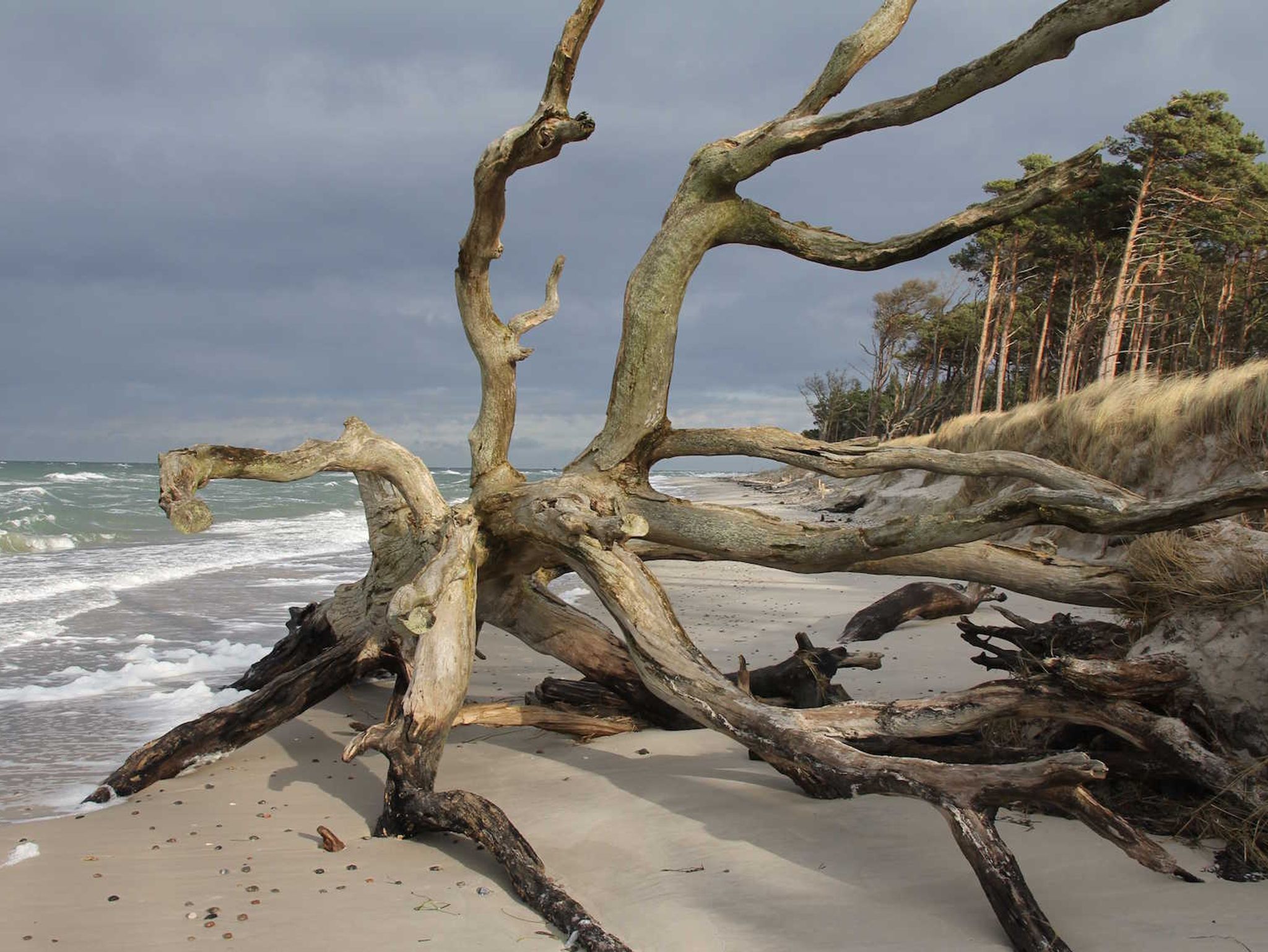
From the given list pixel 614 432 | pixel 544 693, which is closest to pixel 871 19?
pixel 614 432

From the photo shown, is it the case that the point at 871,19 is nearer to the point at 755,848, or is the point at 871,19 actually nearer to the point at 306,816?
the point at 755,848

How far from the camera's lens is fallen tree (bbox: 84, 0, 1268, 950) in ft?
11.4

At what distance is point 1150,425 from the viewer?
1072cm

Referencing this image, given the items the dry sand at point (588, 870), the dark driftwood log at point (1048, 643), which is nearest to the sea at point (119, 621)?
the dry sand at point (588, 870)

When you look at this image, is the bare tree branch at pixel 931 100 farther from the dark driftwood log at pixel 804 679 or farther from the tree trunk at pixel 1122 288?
the tree trunk at pixel 1122 288

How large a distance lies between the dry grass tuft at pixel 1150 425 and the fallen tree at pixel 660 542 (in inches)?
243

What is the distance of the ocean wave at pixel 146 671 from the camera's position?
22.7 ft

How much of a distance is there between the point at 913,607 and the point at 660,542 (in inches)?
149

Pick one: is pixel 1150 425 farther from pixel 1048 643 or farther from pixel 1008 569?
pixel 1048 643

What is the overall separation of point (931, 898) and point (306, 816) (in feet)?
9.71

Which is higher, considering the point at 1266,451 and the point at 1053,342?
the point at 1053,342

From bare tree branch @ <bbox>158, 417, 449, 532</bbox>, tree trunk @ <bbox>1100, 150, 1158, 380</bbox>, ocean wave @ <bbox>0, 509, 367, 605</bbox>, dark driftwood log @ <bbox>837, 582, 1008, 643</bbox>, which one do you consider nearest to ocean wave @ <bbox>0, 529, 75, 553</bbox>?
ocean wave @ <bbox>0, 509, 367, 605</bbox>

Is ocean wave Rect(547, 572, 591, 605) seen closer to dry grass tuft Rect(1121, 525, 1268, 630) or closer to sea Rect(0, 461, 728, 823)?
sea Rect(0, 461, 728, 823)

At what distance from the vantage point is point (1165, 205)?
2456cm
